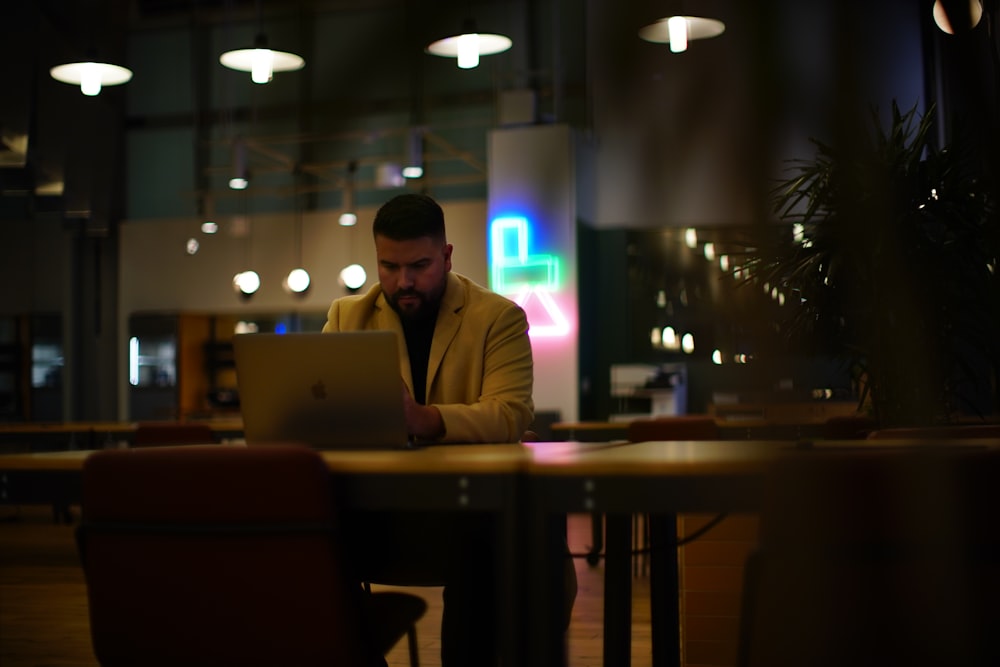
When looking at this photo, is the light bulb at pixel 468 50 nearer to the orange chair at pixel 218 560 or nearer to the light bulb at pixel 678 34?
the orange chair at pixel 218 560

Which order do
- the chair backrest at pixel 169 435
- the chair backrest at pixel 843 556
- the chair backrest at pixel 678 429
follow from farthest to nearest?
the chair backrest at pixel 169 435 → the chair backrest at pixel 678 429 → the chair backrest at pixel 843 556

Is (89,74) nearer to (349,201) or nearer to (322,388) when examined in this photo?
(322,388)

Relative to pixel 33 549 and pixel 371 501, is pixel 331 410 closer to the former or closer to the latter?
pixel 371 501

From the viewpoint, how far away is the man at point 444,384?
201cm

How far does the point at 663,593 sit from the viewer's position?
6.90 ft

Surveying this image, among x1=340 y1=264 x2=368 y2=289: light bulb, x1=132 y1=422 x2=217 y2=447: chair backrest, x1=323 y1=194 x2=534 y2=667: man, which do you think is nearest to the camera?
x1=323 y1=194 x2=534 y2=667: man

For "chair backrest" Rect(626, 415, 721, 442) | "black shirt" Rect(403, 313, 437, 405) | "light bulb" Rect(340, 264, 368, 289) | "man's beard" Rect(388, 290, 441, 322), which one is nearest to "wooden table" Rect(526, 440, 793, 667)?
"man's beard" Rect(388, 290, 441, 322)

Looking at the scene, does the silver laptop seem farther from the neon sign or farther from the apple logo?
the neon sign

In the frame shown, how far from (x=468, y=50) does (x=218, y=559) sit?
10.6ft

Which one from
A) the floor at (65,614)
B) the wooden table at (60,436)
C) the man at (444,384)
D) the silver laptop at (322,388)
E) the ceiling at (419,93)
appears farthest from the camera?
the wooden table at (60,436)

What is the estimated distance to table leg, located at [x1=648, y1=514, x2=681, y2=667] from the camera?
210 centimetres

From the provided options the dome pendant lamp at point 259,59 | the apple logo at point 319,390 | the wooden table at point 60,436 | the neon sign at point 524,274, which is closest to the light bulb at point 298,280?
the neon sign at point 524,274

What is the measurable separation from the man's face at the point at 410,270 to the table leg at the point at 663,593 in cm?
71

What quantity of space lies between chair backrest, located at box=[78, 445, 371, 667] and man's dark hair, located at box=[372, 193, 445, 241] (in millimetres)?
918
